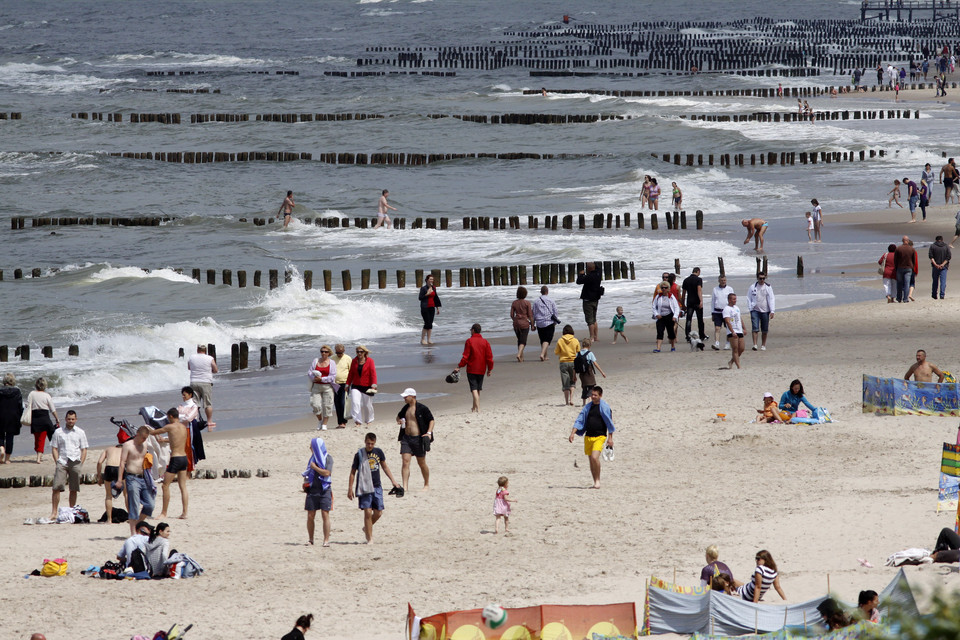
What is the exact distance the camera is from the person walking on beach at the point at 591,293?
2122 cm

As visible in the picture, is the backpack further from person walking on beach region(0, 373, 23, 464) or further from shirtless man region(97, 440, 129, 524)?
person walking on beach region(0, 373, 23, 464)

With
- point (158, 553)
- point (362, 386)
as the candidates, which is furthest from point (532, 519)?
point (362, 386)

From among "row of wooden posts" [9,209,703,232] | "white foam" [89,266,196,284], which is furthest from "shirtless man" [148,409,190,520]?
"row of wooden posts" [9,209,703,232]

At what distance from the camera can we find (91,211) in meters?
41.6

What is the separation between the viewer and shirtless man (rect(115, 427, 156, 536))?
41.8 feet

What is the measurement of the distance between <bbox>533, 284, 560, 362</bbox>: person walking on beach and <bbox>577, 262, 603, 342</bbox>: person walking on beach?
3.40 feet

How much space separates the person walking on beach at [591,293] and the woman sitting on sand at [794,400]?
5.94 meters

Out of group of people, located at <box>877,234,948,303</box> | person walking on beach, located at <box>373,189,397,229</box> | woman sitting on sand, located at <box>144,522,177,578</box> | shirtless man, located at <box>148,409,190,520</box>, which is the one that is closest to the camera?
woman sitting on sand, located at <box>144,522,177,578</box>

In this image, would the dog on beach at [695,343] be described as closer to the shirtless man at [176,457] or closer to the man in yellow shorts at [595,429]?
the man in yellow shorts at [595,429]

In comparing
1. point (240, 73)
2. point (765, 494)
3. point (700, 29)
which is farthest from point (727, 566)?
point (700, 29)

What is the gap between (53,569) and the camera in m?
11.4

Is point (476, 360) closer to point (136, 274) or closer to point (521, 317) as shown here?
point (521, 317)

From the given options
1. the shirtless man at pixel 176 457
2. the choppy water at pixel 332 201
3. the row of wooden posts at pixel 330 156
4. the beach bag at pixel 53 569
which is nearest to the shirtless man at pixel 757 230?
the choppy water at pixel 332 201

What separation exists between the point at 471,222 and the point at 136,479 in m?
24.0
